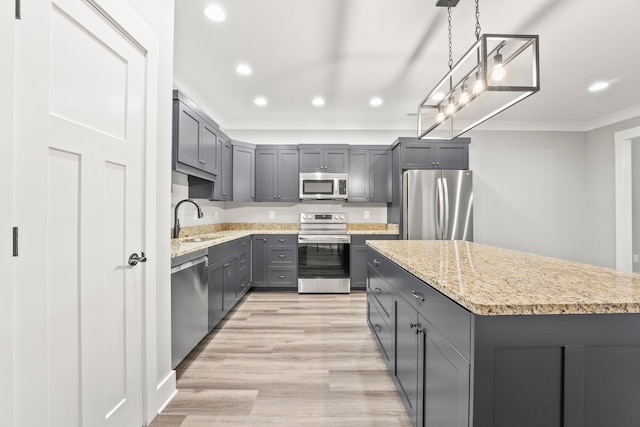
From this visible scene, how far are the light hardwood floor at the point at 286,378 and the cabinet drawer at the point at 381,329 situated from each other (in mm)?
151

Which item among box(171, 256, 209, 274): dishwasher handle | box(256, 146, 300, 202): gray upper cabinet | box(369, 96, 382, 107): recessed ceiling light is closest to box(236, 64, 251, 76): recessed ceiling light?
box(256, 146, 300, 202): gray upper cabinet

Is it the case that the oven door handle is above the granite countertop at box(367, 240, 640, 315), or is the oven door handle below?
below

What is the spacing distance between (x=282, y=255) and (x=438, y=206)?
2418 mm

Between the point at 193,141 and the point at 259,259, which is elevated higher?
the point at 193,141

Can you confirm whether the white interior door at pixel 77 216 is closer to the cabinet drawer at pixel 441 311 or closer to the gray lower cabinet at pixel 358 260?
the cabinet drawer at pixel 441 311

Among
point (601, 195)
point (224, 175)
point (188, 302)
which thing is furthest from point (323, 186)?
point (601, 195)

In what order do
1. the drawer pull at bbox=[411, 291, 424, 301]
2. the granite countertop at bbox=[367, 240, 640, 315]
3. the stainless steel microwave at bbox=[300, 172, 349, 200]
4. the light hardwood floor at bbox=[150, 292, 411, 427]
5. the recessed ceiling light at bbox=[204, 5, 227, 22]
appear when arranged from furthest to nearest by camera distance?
the stainless steel microwave at bbox=[300, 172, 349, 200]
the recessed ceiling light at bbox=[204, 5, 227, 22]
the light hardwood floor at bbox=[150, 292, 411, 427]
the drawer pull at bbox=[411, 291, 424, 301]
the granite countertop at bbox=[367, 240, 640, 315]

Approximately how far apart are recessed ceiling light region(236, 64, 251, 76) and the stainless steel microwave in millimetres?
Answer: 1766

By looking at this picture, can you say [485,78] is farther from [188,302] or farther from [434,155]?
[434,155]

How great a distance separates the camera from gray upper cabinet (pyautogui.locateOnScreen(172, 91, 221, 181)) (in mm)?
2398

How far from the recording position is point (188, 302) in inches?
84.4

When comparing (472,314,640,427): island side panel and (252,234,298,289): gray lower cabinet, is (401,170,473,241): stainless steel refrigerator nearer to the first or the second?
(252,234,298,289): gray lower cabinet

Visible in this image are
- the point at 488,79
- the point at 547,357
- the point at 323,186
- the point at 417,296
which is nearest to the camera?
the point at 547,357

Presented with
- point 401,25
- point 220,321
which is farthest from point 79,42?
point 220,321
